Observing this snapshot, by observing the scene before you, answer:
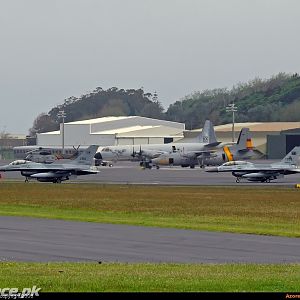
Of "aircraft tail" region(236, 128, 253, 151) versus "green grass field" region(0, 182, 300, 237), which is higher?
"aircraft tail" region(236, 128, 253, 151)

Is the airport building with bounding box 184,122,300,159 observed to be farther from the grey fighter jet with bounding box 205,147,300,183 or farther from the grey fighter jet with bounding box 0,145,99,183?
the grey fighter jet with bounding box 0,145,99,183

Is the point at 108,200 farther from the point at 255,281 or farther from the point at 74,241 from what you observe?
the point at 255,281

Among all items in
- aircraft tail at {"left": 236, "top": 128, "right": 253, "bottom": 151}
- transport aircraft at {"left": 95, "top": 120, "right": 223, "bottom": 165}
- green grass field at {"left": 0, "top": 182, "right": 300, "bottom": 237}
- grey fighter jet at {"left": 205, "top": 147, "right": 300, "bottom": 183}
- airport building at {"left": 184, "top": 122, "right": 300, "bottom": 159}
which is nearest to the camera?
green grass field at {"left": 0, "top": 182, "right": 300, "bottom": 237}

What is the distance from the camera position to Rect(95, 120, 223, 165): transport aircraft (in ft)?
423

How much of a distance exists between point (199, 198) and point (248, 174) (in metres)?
27.8

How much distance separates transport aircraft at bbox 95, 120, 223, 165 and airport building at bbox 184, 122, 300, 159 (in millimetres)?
14479

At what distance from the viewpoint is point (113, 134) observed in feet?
590

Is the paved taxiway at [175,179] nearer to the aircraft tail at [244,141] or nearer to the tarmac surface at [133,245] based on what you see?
the aircraft tail at [244,141]

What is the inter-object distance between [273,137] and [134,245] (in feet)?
412

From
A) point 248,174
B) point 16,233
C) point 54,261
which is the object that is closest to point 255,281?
point 54,261

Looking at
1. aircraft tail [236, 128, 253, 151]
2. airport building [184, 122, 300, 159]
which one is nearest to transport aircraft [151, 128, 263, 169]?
aircraft tail [236, 128, 253, 151]

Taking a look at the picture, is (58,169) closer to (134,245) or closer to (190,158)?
(190,158)

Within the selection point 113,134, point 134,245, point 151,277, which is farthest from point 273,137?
point 151,277

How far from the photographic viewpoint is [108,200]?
172ft
